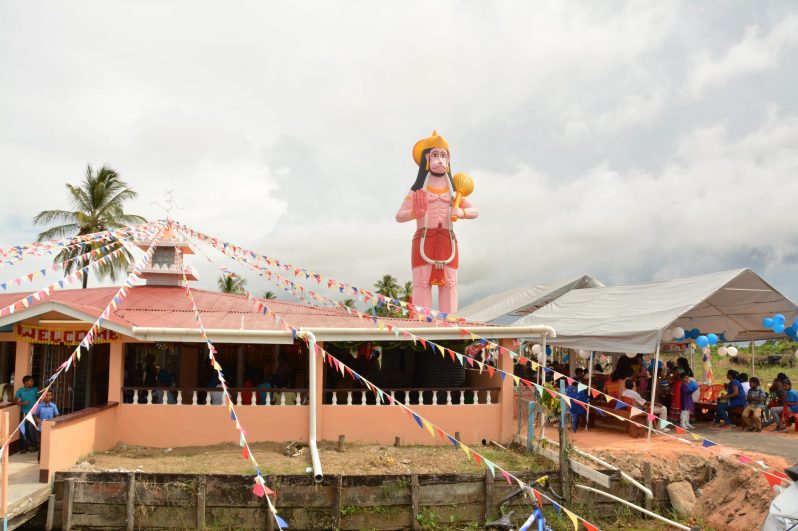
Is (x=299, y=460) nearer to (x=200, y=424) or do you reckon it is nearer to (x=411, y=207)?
(x=200, y=424)

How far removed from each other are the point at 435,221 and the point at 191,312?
8117 mm

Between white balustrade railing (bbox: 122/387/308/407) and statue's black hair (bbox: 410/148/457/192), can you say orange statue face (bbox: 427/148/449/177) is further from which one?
white balustrade railing (bbox: 122/387/308/407)

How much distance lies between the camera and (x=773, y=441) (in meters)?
11.6

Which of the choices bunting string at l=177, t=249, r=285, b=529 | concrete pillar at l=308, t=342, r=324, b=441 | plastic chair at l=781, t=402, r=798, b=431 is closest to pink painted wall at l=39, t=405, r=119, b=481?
bunting string at l=177, t=249, r=285, b=529

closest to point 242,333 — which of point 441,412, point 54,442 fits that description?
point 54,442

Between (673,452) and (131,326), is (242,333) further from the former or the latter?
(673,452)

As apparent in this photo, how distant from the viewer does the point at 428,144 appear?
1908cm

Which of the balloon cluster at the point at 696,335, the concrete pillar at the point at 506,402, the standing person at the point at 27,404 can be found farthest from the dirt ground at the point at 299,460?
the balloon cluster at the point at 696,335

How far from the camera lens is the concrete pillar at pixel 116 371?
11445 mm

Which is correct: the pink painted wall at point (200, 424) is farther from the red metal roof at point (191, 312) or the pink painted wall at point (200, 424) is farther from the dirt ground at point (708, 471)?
the dirt ground at point (708, 471)

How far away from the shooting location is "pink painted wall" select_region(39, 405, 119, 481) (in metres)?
8.85

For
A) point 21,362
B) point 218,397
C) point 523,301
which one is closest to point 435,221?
point 523,301

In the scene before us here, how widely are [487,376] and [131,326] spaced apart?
7.29m

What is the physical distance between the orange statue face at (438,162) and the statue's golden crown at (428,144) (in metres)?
0.23
